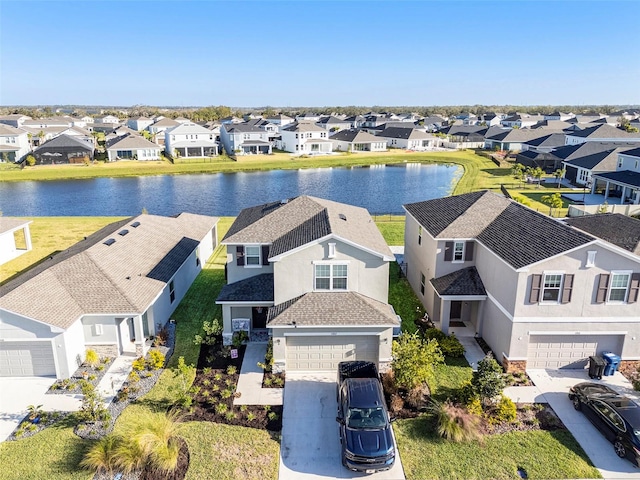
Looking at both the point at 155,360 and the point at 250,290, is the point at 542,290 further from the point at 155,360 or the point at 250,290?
the point at 155,360

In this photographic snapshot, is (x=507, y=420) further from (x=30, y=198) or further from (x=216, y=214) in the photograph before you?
(x=30, y=198)

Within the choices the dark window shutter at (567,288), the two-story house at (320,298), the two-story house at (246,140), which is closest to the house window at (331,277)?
the two-story house at (320,298)

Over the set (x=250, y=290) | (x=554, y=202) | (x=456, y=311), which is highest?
(x=250, y=290)

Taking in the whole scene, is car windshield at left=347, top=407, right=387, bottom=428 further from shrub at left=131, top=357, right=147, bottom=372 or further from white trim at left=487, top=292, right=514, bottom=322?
shrub at left=131, top=357, right=147, bottom=372

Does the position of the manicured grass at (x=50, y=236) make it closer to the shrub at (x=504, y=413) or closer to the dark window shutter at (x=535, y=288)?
the shrub at (x=504, y=413)

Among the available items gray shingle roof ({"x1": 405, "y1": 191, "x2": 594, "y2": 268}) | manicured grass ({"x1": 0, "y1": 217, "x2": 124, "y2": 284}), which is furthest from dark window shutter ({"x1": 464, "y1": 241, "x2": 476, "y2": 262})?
manicured grass ({"x1": 0, "y1": 217, "x2": 124, "y2": 284})

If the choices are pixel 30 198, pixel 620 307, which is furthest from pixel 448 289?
pixel 30 198

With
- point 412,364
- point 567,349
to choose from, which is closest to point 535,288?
point 567,349
